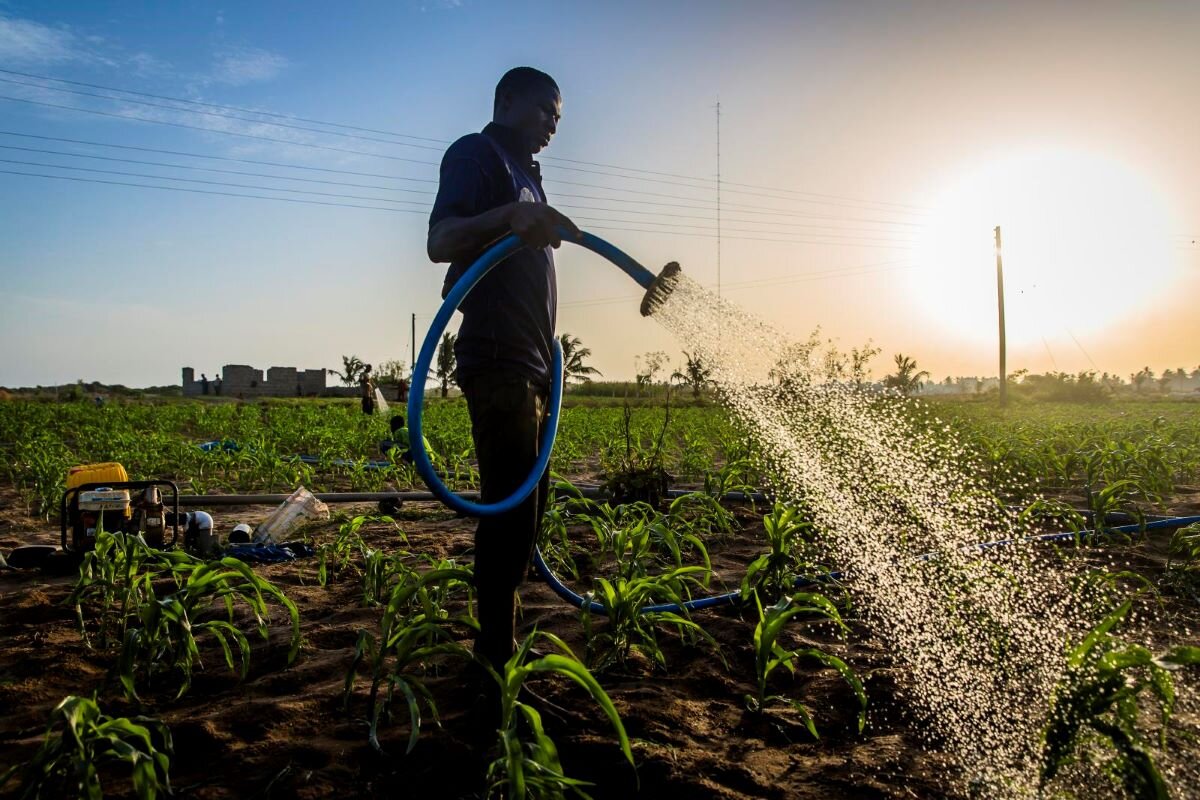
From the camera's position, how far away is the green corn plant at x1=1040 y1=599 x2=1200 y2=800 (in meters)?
1.78

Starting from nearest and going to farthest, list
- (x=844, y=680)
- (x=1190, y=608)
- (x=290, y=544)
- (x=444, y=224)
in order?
(x=444, y=224) → (x=844, y=680) → (x=1190, y=608) → (x=290, y=544)

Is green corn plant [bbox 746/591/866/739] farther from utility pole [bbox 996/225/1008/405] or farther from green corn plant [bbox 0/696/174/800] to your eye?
utility pole [bbox 996/225/1008/405]

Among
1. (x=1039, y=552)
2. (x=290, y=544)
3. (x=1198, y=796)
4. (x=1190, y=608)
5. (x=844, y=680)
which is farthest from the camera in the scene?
(x=290, y=544)

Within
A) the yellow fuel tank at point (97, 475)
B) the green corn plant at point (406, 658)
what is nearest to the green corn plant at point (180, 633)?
the green corn plant at point (406, 658)

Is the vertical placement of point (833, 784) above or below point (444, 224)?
below

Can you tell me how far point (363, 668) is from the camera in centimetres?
280

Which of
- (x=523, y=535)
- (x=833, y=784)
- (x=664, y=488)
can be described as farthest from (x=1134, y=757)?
(x=664, y=488)

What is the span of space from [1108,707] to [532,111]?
2.49 meters

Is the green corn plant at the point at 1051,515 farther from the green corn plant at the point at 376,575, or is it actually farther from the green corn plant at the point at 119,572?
the green corn plant at the point at 119,572

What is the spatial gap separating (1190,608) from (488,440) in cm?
354

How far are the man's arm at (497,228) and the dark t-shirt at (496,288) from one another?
0.22ft

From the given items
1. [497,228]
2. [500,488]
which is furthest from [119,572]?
[497,228]

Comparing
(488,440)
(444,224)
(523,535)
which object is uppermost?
(444,224)

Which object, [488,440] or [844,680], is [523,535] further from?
[844,680]
